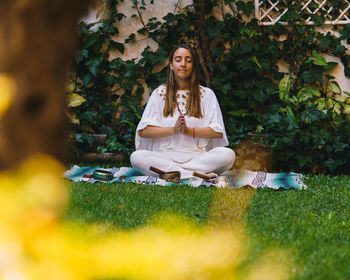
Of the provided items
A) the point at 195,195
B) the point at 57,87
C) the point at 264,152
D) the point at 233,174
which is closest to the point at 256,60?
the point at 264,152

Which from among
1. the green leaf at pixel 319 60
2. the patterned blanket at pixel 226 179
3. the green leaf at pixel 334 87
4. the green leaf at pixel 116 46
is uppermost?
the green leaf at pixel 116 46

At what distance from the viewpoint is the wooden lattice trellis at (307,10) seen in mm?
5594

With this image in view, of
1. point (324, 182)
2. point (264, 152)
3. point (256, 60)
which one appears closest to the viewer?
point (324, 182)

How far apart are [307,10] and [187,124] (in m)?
2.41

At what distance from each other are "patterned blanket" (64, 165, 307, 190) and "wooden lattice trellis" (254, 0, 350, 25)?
2.31 metres

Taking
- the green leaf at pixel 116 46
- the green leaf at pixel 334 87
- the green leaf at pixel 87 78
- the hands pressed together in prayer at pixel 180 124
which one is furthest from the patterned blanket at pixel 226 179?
the green leaf at pixel 116 46

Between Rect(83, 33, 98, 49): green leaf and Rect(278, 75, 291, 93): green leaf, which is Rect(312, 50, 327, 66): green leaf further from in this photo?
Rect(83, 33, 98, 49): green leaf

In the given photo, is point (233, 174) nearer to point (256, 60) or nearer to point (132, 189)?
point (132, 189)

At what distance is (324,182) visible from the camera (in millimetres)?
4035

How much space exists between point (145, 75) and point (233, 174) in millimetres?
2059

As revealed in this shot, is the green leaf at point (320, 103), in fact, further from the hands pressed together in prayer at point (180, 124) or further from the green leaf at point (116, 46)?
the green leaf at point (116, 46)

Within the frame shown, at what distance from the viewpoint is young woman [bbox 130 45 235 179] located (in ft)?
13.8

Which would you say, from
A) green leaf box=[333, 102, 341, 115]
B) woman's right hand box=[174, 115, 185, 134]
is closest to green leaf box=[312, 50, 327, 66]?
green leaf box=[333, 102, 341, 115]

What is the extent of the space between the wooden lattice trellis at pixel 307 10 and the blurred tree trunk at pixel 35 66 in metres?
4.92
